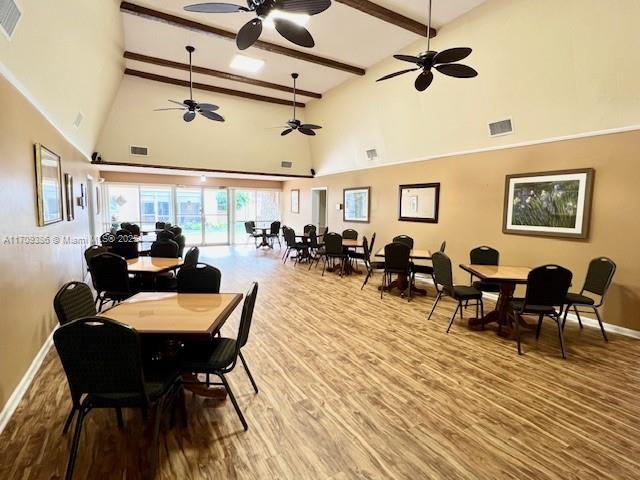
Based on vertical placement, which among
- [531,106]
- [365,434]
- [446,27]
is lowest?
[365,434]

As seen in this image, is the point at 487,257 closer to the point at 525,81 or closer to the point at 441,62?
the point at 525,81

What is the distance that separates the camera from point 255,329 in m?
3.84

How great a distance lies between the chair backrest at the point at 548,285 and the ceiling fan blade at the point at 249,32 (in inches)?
136

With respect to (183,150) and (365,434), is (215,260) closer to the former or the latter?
(183,150)

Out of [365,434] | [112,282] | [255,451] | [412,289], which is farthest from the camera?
[412,289]

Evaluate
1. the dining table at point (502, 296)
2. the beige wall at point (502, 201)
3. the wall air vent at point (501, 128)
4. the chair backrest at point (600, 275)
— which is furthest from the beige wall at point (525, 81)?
the dining table at point (502, 296)

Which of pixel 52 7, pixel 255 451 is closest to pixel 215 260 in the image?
pixel 52 7

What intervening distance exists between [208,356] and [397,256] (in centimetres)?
356

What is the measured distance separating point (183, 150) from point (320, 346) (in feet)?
20.3

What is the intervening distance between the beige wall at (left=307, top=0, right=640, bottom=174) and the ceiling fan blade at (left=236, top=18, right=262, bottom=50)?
2.98 metres

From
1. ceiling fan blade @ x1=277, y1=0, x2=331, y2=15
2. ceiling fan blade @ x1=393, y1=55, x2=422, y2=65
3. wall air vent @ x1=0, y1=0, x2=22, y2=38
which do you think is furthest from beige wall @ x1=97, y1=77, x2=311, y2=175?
ceiling fan blade @ x1=277, y1=0, x2=331, y2=15

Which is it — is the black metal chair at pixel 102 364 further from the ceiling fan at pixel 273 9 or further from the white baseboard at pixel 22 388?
the ceiling fan at pixel 273 9

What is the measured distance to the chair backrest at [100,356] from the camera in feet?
4.83

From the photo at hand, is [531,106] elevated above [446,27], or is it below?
below
